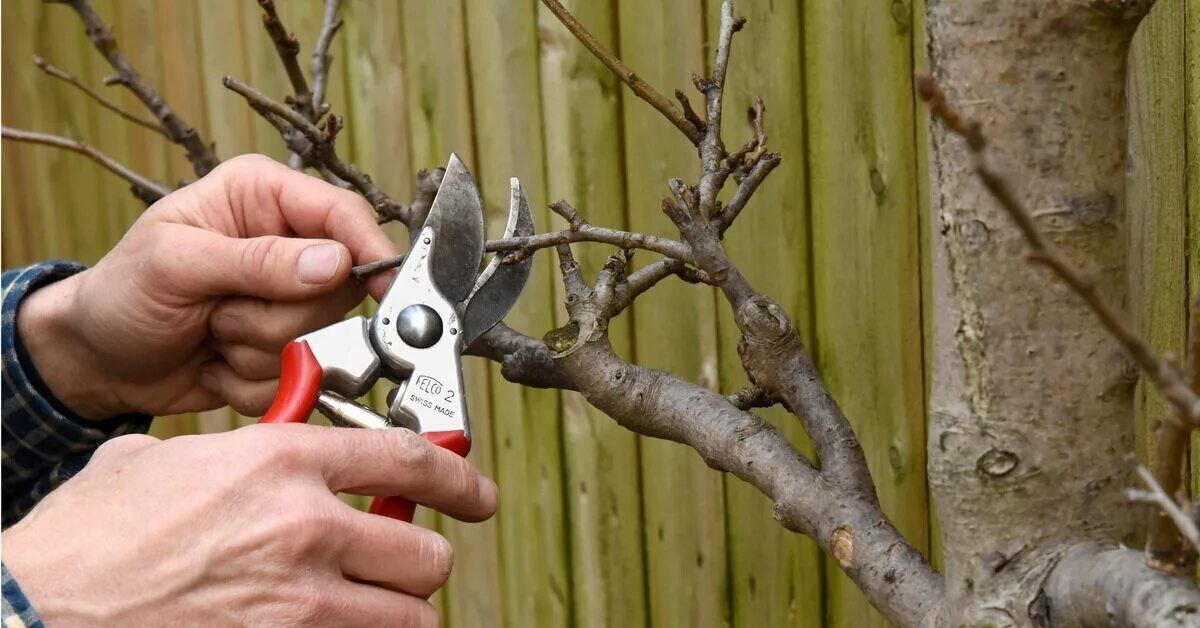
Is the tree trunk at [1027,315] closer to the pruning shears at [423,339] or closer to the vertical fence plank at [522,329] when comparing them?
the pruning shears at [423,339]

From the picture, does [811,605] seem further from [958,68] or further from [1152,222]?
[958,68]

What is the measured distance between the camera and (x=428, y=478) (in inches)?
40.1

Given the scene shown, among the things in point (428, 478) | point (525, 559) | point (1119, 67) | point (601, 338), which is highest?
point (1119, 67)

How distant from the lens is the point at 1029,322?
0.74 meters

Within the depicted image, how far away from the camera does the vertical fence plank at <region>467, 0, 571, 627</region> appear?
204 centimetres

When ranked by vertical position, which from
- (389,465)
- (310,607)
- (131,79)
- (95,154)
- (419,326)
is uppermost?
(131,79)

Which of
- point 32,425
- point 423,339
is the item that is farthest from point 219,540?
point 32,425

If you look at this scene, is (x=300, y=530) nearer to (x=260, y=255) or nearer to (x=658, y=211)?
(x=260, y=255)

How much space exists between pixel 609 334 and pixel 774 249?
0.44 metres

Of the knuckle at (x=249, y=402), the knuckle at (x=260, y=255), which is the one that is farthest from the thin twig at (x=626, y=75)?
the knuckle at (x=249, y=402)

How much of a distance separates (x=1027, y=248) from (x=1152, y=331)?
2.09 feet

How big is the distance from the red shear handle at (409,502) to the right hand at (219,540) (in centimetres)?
9

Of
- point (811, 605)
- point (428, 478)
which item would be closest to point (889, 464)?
point (811, 605)

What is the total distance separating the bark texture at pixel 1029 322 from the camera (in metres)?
0.72
